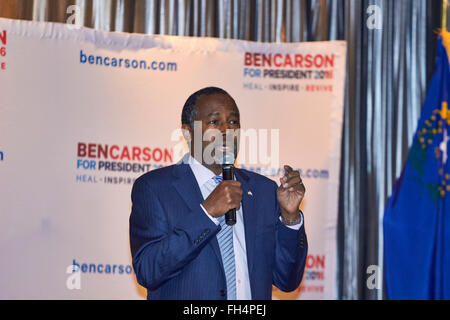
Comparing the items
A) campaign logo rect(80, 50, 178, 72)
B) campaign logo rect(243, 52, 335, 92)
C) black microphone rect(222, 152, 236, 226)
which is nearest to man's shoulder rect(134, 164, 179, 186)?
black microphone rect(222, 152, 236, 226)

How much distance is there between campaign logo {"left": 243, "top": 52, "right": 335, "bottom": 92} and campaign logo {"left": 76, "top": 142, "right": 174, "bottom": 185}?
88cm

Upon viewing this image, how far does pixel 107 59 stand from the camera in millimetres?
4875

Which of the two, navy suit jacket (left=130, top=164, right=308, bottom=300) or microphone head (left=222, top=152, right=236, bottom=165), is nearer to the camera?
navy suit jacket (left=130, top=164, right=308, bottom=300)

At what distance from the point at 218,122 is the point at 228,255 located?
0.58 m

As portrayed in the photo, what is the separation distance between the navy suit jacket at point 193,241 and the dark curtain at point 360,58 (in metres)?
2.43

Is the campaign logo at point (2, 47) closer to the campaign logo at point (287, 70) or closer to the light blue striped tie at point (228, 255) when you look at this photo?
the campaign logo at point (287, 70)

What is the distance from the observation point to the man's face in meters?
2.84

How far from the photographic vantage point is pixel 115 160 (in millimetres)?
4840

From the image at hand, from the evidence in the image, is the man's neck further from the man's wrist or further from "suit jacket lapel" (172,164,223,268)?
the man's wrist

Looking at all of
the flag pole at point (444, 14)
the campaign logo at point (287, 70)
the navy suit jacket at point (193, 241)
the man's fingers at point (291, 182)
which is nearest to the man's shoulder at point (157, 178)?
the navy suit jacket at point (193, 241)
